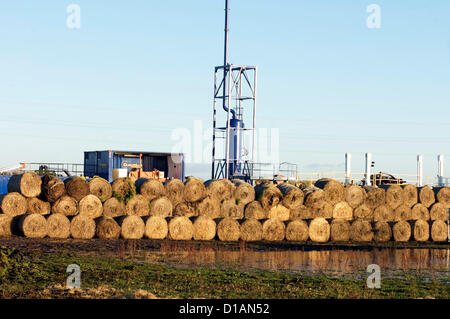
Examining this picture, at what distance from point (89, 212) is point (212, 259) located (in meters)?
6.76

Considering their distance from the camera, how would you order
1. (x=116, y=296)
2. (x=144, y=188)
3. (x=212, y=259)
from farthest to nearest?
(x=144, y=188), (x=212, y=259), (x=116, y=296)

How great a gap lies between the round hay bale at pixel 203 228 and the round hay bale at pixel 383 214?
7.58m

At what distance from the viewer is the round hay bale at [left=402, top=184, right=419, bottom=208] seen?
28703 millimetres

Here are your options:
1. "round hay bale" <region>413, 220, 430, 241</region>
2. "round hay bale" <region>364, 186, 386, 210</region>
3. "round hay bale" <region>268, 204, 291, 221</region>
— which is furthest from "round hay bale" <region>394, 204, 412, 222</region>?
"round hay bale" <region>268, 204, 291, 221</region>

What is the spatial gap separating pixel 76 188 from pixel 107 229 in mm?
1861

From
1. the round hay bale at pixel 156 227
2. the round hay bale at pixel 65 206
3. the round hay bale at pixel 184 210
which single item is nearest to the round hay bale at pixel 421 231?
the round hay bale at pixel 184 210

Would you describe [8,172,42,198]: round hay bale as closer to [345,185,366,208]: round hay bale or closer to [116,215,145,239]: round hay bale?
[116,215,145,239]: round hay bale

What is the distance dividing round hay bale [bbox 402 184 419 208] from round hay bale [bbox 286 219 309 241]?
19.1ft

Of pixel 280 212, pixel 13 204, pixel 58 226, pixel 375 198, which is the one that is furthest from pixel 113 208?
pixel 375 198

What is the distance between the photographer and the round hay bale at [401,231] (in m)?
26.7

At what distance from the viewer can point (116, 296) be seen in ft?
39.1

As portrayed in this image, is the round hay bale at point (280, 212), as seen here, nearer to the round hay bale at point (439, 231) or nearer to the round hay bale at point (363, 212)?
the round hay bale at point (363, 212)
